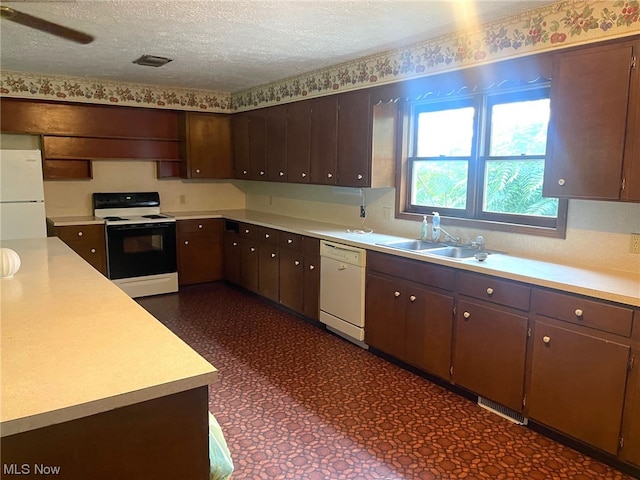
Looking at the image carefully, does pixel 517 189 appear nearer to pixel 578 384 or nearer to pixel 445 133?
pixel 445 133

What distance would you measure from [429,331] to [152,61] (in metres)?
3.23

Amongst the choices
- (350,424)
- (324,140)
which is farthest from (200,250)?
(350,424)

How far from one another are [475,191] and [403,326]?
113cm

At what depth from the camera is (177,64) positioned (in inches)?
168

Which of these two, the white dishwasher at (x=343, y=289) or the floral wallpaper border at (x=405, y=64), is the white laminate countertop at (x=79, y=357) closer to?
the white dishwasher at (x=343, y=289)

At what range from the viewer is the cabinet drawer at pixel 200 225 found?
5551mm

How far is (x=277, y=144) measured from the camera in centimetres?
507

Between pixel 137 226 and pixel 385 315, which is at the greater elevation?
pixel 137 226

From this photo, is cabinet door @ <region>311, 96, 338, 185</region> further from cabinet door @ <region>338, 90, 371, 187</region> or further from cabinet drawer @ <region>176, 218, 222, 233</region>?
cabinet drawer @ <region>176, 218, 222, 233</region>

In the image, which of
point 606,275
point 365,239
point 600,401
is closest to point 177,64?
point 365,239

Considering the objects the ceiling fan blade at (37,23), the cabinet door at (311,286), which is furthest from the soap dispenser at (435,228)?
the ceiling fan blade at (37,23)

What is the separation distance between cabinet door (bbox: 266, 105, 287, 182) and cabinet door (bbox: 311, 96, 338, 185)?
1.73ft

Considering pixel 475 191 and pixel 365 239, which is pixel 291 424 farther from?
pixel 475 191

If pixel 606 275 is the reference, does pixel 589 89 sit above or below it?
above
